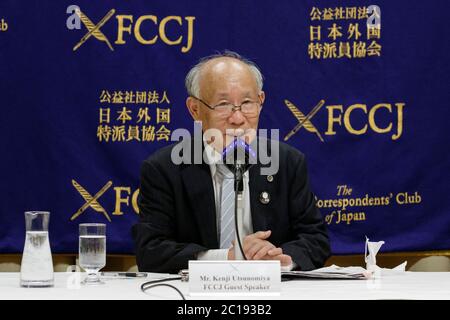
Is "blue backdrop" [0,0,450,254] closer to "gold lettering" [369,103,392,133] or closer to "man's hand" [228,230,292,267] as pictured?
"gold lettering" [369,103,392,133]

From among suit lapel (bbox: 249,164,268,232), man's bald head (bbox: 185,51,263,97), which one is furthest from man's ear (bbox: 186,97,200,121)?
suit lapel (bbox: 249,164,268,232)

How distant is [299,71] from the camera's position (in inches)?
121

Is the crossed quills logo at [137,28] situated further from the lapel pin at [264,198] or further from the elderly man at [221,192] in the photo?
the lapel pin at [264,198]

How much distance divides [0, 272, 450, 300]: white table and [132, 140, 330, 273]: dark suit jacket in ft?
1.61

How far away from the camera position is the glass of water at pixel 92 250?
1788mm

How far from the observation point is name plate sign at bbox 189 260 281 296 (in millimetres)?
1472

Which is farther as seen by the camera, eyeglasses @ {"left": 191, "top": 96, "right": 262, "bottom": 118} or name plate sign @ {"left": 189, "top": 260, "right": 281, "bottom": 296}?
eyeglasses @ {"left": 191, "top": 96, "right": 262, "bottom": 118}

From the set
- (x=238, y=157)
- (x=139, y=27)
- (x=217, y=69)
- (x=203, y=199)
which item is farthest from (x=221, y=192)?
(x=139, y=27)

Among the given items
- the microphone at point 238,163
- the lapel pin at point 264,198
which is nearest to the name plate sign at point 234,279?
the microphone at point 238,163

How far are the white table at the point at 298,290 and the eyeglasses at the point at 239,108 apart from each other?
782 millimetres

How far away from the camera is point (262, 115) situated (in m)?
3.08
